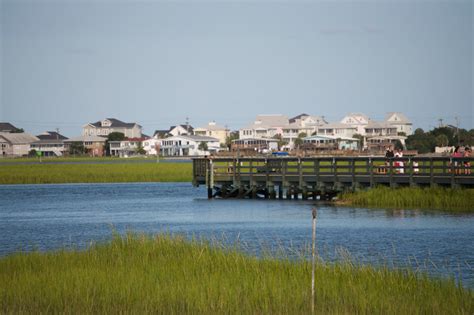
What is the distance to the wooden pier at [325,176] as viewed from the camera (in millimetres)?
44031

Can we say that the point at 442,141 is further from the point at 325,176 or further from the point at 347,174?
the point at 325,176

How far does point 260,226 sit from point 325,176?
1248 centimetres

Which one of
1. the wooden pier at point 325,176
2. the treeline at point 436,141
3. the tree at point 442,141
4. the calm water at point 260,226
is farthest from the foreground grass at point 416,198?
the tree at point 442,141

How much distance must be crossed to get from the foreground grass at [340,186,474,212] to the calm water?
5.40ft

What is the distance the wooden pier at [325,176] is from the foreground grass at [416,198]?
654 millimetres

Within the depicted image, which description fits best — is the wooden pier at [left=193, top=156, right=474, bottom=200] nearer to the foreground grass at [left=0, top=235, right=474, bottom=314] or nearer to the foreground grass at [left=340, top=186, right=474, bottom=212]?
the foreground grass at [left=340, top=186, right=474, bottom=212]

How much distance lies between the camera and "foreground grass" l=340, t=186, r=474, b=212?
41.7m

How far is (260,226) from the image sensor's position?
37.6 m

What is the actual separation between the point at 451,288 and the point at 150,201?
3882cm

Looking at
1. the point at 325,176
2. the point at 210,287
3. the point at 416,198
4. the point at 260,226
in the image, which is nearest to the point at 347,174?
the point at 325,176

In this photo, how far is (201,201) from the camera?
54531 millimetres

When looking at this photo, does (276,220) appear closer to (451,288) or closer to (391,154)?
(391,154)

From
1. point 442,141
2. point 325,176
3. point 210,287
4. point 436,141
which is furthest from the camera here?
point 436,141

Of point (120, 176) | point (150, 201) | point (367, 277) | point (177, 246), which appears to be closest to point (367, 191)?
point (150, 201)
